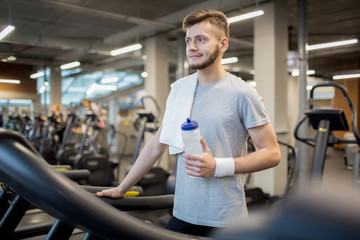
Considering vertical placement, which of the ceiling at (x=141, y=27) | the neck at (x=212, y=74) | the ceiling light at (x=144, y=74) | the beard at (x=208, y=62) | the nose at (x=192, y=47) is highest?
the ceiling at (x=141, y=27)

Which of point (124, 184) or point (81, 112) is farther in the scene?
point (81, 112)

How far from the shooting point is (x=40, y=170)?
444 millimetres

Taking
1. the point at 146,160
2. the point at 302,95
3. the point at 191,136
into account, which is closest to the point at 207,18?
the point at 191,136

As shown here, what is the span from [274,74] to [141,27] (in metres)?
3.90

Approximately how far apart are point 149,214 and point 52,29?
4.76 metres

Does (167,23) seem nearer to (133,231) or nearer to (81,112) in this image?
(81,112)

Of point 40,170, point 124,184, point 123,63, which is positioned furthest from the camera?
point 123,63

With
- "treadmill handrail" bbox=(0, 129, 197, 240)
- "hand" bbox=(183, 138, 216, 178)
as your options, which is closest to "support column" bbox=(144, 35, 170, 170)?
"hand" bbox=(183, 138, 216, 178)

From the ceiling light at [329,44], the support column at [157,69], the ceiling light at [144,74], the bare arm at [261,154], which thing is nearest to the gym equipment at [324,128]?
the bare arm at [261,154]

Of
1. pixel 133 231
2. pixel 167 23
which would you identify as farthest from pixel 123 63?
pixel 133 231

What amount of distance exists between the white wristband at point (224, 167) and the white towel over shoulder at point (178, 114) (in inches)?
8.3

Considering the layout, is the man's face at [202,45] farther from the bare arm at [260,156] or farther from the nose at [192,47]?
the bare arm at [260,156]

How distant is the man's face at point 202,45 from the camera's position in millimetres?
1354

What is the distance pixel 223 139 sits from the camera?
1.33 m
